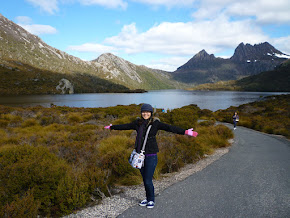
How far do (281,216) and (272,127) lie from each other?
15.0m

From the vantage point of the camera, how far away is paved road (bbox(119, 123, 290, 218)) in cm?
345

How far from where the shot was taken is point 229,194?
4160 millimetres

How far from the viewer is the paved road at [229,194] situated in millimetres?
3451

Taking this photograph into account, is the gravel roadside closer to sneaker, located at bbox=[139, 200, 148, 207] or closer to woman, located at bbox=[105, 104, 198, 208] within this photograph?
sneaker, located at bbox=[139, 200, 148, 207]

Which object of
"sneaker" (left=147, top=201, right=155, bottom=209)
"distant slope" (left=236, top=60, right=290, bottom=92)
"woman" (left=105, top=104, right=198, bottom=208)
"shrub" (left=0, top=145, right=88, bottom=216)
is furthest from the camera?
"distant slope" (left=236, top=60, right=290, bottom=92)

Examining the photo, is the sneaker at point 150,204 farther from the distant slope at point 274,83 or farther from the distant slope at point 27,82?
the distant slope at point 274,83

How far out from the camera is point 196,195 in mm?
4117

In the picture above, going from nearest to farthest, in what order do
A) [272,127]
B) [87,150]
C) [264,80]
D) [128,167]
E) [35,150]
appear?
[35,150] → [128,167] → [87,150] → [272,127] → [264,80]

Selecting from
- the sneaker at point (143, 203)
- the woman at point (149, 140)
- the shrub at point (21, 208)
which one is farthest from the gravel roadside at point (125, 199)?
the shrub at point (21, 208)

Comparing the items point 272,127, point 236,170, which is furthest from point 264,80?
point 236,170

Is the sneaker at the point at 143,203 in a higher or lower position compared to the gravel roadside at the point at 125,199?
higher

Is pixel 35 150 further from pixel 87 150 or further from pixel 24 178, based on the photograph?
pixel 87 150

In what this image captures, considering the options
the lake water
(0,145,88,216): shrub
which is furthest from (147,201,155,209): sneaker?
the lake water

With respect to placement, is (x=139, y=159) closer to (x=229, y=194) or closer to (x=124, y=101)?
(x=229, y=194)
